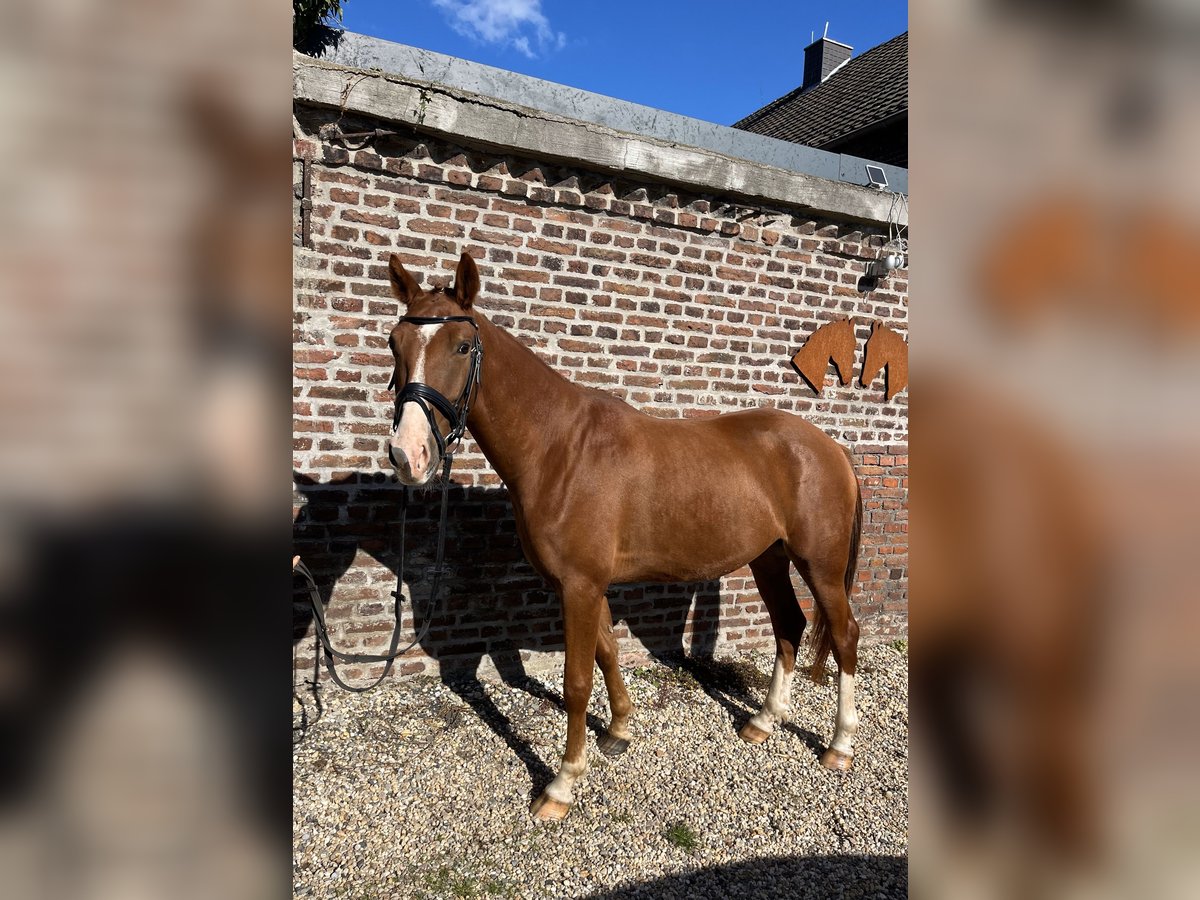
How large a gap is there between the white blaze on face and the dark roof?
10602mm

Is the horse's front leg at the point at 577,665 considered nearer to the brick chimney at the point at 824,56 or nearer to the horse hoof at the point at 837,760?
the horse hoof at the point at 837,760

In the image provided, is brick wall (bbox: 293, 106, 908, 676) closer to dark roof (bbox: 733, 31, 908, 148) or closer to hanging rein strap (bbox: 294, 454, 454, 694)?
hanging rein strap (bbox: 294, 454, 454, 694)

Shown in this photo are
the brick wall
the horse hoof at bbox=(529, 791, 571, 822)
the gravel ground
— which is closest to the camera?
the gravel ground

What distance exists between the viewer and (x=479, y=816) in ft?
9.68

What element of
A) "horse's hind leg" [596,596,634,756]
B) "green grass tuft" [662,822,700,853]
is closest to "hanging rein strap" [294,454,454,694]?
"horse's hind leg" [596,596,634,756]

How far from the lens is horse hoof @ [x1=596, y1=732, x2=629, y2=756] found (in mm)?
3473

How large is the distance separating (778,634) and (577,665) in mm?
1412

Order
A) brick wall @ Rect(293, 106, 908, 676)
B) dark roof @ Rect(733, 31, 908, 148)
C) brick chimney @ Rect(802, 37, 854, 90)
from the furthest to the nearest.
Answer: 1. brick chimney @ Rect(802, 37, 854, 90)
2. dark roof @ Rect(733, 31, 908, 148)
3. brick wall @ Rect(293, 106, 908, 676)

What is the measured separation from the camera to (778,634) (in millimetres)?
3910

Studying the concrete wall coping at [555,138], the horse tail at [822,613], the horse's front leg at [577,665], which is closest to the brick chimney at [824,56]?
the concrete wall coping at [555,138]
